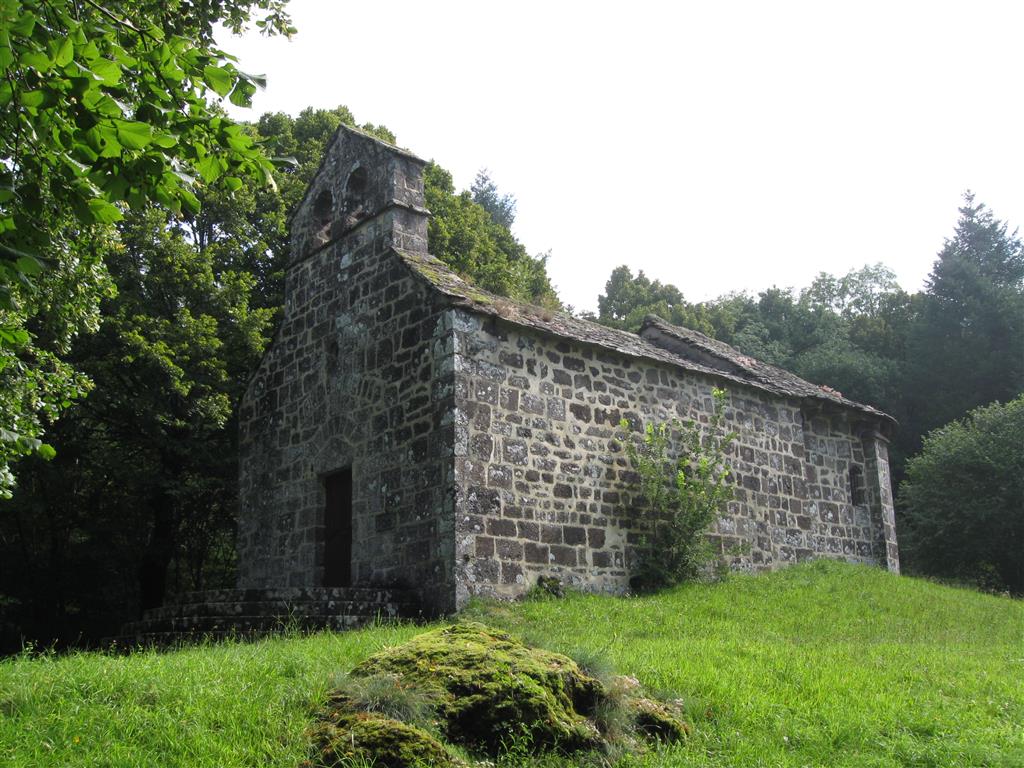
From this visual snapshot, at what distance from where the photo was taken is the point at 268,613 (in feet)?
36.8

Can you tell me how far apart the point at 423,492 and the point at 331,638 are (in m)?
3.37

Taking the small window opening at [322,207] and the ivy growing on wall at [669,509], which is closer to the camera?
the ivy growing on wall at [669,509]

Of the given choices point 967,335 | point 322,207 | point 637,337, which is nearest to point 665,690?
point 637,337

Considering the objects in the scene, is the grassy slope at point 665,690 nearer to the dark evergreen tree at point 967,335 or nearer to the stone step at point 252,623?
the stone step at point 252,623

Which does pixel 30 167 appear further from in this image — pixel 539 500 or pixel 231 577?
pixel 231 577

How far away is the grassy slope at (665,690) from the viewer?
595 cm

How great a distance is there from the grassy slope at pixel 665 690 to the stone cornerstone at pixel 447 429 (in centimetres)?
155

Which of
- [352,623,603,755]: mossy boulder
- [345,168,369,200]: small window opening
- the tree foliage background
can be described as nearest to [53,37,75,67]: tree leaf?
[352,623,603,755]: mossy boulder

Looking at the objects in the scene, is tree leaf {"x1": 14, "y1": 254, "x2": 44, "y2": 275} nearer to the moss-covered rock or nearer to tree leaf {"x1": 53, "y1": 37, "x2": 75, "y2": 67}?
tree leaf {"x1": 53, "y1": 37, "x2": 75, "y2": 67}

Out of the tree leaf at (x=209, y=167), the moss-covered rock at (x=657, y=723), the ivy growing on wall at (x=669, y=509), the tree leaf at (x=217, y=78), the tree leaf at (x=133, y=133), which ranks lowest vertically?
the moss-covered rock at (x=657, y=723)

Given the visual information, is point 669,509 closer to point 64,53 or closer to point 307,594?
point 307,594

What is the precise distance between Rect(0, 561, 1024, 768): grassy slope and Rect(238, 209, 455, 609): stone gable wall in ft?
6.31

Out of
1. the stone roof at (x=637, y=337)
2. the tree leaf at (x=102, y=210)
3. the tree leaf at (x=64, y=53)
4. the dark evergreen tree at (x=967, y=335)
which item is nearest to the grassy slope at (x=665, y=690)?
the tree leaf at (x=102, y=210)

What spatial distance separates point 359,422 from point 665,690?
7.50m
